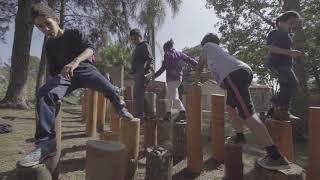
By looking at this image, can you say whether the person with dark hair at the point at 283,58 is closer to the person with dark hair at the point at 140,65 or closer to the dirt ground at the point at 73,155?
the dirt ground at the point at 73,155

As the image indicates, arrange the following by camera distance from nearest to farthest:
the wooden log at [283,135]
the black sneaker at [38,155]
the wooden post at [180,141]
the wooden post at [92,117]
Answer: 1. the black sneaker at [38,155]
2. the wooden log at [283,135]
3. the wooden post at [180,141]
4. the wooden post at [92,117]

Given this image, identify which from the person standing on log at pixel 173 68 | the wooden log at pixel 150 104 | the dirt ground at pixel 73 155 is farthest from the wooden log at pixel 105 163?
the wooden log at pixel 150 104

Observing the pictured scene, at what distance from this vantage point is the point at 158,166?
454 cm

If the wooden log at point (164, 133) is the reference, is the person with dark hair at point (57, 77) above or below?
above

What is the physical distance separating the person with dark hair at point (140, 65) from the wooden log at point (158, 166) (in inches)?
126

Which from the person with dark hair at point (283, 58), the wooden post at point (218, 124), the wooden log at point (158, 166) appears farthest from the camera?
the wooden post at point (218, 124)

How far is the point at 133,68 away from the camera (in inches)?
311

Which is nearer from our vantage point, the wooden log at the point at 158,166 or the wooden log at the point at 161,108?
the wooden log at the point at 158,166

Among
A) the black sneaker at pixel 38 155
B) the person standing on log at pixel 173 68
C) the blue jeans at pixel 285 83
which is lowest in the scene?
the black sneaker at pixel 38 155

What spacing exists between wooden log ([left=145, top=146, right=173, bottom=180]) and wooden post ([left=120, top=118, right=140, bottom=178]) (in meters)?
0.23

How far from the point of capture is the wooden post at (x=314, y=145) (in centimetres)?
433

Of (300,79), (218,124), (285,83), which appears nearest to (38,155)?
(218,124)

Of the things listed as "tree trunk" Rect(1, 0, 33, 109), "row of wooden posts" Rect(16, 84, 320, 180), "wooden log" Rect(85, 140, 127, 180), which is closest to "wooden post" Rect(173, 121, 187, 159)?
"row of wooden posts" Rect(16, 84, 320, 180)

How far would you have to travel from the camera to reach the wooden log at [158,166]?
4.53 metres
